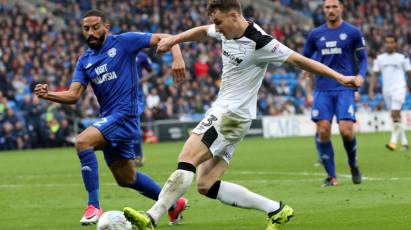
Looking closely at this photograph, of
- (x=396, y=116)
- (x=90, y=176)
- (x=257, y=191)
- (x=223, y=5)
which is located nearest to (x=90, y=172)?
(x=90, y=176)

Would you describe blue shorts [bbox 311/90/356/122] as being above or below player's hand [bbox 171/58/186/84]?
below

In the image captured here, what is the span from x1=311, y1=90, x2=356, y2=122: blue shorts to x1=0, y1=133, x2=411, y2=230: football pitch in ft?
3.42

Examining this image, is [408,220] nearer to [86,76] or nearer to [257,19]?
[86,76]

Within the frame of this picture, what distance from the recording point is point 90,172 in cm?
1043

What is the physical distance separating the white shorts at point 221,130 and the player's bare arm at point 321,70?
78 cm

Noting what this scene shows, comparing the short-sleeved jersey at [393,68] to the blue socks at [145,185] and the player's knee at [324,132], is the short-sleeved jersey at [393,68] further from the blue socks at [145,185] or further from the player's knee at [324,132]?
the blue socks at [145,185]

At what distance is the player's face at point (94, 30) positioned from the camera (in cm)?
1052

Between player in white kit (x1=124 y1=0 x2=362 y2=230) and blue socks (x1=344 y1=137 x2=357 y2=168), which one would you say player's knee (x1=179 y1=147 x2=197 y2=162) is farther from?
blue socks (x1=344 y1=137 x2=357 y2=168)

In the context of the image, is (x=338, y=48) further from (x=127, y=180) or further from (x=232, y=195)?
(x=232, y=195)

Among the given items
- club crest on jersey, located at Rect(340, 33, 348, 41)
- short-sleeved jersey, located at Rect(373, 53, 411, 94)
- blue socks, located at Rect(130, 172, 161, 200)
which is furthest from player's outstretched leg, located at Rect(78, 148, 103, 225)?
short-sleeved jersey, located at Rect(373, 53, 411, 94)

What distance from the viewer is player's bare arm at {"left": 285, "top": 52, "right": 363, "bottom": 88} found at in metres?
8.45

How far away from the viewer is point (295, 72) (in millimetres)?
39375

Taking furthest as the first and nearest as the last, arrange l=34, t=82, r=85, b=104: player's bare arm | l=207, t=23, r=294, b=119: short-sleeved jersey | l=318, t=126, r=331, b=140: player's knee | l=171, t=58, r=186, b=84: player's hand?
1. l=318, t=126, r=331, b=140: player's knee
2. l=34, t=82, r=85, b=104: player's bare arm
3. l=171, t=58, r=186, b=84: player's hand
4. l=207, t=23, r=294, b=119: short-sleeved jersey

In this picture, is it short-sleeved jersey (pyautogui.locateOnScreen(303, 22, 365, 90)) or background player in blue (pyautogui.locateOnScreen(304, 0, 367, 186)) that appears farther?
short-sleeved jersey (pyautogui.locateOnScreen(303, 22, 365, 90))
